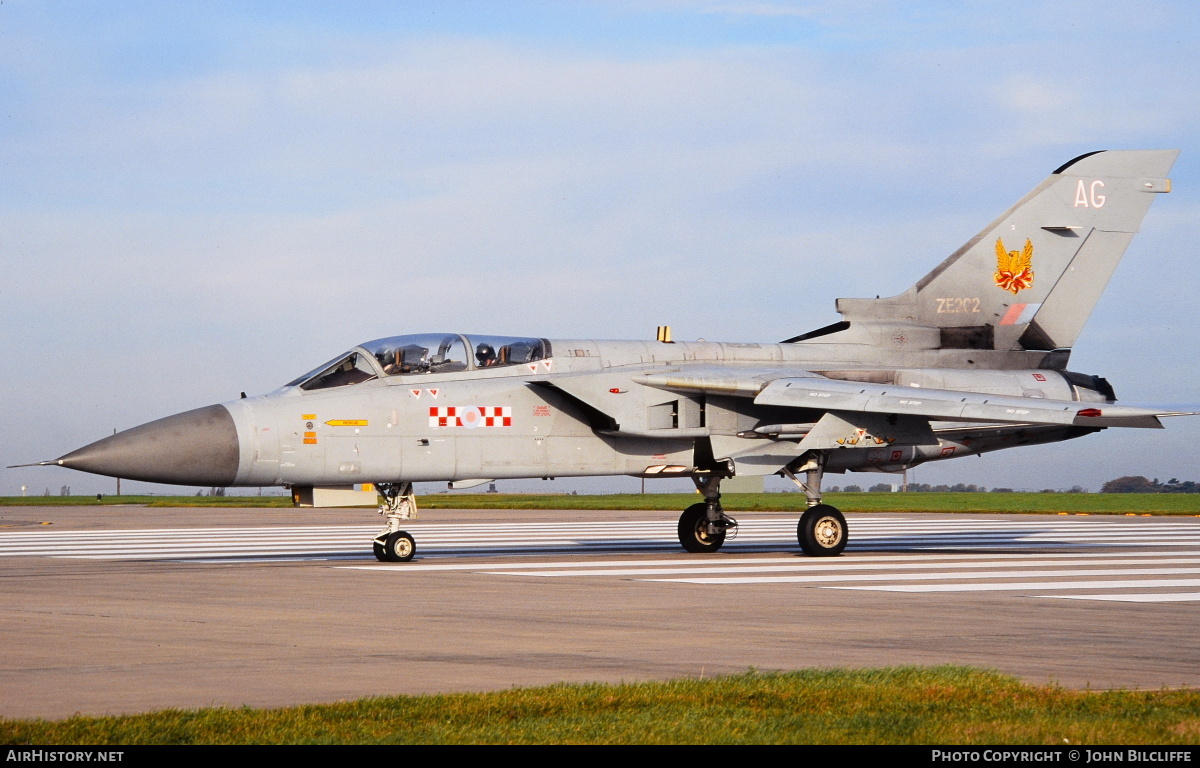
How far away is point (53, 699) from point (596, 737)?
287 cm

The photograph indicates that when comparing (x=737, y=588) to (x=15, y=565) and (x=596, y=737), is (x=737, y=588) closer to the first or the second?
(x=596, y=737)

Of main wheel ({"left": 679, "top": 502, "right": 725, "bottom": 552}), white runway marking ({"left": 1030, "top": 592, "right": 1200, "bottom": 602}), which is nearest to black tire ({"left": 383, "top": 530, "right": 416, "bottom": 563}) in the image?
main wheel ({"left": 679, "top": 502, "right": 725, "bottom": 552})

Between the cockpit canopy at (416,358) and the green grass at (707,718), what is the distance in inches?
412

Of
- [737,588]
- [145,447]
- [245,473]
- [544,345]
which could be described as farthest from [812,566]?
[145,447]

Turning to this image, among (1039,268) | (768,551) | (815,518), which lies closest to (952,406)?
(815,518)

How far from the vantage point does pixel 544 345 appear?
1820 cm

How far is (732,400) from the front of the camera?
18.0m

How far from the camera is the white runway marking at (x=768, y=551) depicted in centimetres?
1427

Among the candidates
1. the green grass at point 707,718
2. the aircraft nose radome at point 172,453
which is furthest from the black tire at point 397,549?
the green grass at point 707,718

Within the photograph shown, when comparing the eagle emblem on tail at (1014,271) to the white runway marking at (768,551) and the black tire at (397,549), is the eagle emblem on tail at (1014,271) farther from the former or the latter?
the black tire at (397,549)

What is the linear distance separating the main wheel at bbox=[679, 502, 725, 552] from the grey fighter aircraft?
3 centimetres

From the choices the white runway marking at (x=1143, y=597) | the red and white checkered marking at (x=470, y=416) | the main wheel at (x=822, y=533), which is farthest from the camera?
the main wheel at (x=822, y=533)

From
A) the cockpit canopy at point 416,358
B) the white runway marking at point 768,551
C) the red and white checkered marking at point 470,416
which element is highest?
the cockpit canopy at point 416,358

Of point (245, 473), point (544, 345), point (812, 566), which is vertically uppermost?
point (544, 345)
